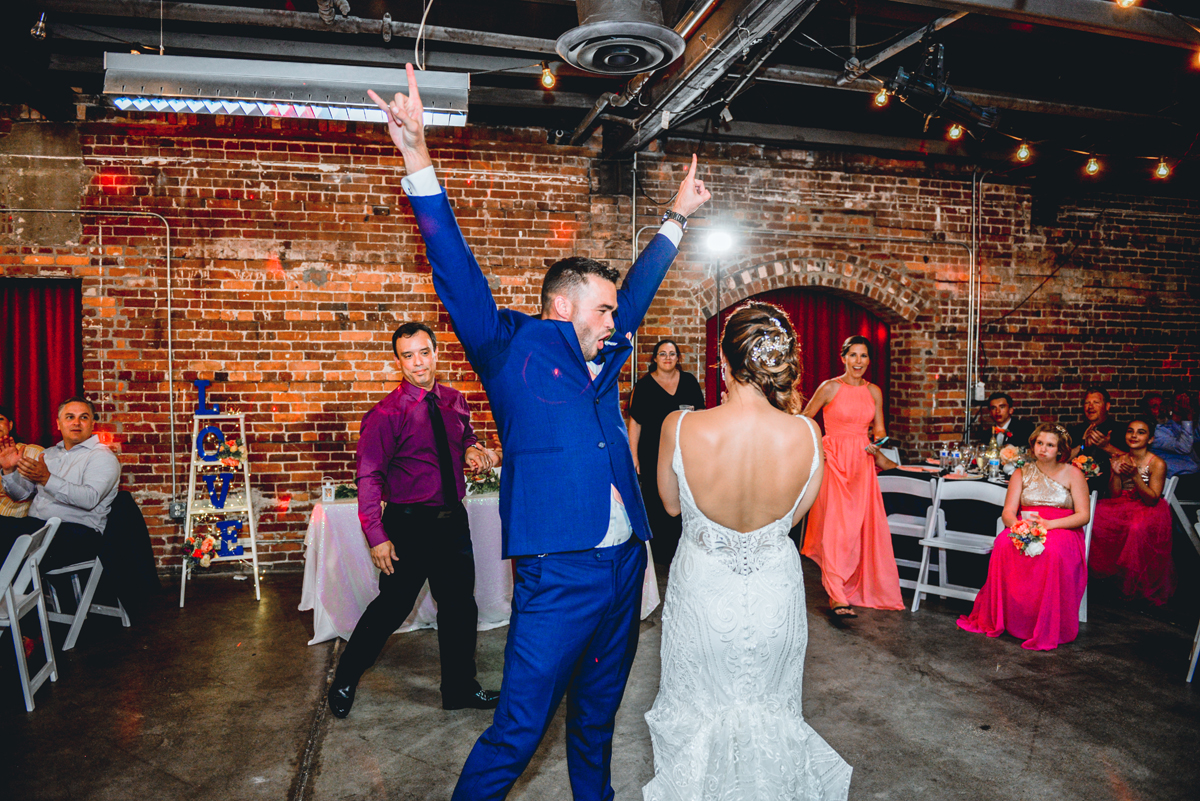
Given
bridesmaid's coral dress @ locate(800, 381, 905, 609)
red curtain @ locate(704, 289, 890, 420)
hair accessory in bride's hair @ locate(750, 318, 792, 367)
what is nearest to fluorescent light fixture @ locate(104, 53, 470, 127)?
hair accessory in bride's hair @ locate(750, 318, 792, 367)

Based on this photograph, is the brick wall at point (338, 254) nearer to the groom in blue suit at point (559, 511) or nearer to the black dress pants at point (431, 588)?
the black dress pants at point (431, 588)

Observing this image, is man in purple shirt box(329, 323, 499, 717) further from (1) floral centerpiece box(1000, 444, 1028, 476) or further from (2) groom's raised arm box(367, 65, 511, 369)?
(1) floral centerpiece box(1000, 444, 1028, 476)

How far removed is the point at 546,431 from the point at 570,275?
44 centimetres

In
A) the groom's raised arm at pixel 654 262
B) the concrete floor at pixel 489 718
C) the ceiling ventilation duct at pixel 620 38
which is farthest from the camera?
the ceiling ventilation duct at pixel 620 38

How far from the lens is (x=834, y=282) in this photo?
20.7 ft

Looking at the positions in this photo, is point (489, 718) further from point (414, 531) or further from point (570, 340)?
point (570, 340)

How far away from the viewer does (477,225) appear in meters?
5.61

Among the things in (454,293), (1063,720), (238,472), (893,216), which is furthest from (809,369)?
(454,293)

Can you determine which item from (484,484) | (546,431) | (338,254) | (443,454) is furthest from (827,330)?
(546,431)

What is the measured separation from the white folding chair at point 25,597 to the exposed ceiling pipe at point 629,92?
12.9ft

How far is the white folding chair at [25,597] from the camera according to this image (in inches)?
121

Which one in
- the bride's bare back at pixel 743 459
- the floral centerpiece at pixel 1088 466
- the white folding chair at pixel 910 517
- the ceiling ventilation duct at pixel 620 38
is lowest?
the white folding chair at pixel 910 517

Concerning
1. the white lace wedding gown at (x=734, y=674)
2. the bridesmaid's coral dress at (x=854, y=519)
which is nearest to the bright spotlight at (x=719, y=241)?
the bridesmaid's coral dress at (x=854, y=519)

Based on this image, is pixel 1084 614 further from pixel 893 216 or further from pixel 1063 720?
pixel 893 216
